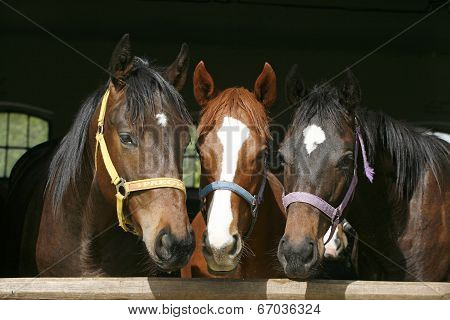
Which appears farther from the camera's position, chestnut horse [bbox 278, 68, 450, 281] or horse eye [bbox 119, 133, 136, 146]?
chestnut horse [bbox 278, 68, 450, 281]

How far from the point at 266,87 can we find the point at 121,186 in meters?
1.01

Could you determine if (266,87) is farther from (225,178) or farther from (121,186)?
(121,186)

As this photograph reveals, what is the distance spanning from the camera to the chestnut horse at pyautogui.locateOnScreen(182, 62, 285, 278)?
8.63 feet

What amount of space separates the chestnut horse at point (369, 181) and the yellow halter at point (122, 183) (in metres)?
0.53

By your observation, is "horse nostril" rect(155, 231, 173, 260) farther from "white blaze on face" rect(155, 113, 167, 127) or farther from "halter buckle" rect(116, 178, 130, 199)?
"white blaze on face" rect(155, 113, 167, 127)

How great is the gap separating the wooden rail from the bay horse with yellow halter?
102mm

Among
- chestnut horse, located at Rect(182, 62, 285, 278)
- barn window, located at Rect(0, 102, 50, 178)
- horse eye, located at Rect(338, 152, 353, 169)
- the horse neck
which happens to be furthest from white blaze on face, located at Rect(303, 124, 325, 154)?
barn window, located at Rect(0, 102, 50, 178)

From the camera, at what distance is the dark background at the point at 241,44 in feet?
24.0

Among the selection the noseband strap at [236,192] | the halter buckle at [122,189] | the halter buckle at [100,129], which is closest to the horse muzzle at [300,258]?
the noseband strap at [236,192]
